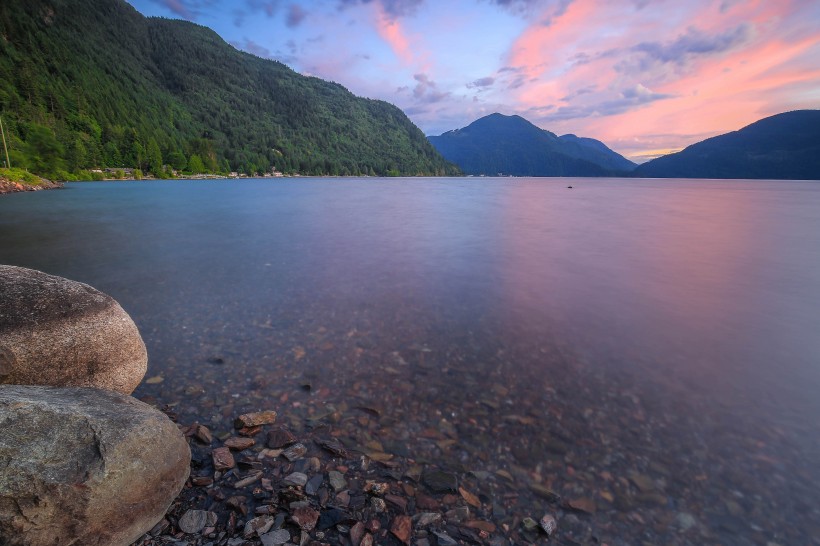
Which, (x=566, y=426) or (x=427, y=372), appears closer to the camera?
(x=566, y=426)

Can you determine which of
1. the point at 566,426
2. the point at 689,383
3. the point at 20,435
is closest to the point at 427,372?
the point at 566,426

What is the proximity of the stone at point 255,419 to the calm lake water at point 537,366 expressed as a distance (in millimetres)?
290

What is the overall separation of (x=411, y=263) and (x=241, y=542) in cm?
1529

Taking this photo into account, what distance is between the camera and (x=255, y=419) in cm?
601

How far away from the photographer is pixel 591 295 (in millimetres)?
13656

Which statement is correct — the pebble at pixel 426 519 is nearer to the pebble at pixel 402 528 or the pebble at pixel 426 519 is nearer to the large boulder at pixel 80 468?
the pebble at pixel 402 528

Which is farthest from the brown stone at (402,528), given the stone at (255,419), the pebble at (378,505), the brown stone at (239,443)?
the stone at (255,419)

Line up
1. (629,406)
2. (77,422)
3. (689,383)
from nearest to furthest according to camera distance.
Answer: (77,422) < (629,406) < (689,383)

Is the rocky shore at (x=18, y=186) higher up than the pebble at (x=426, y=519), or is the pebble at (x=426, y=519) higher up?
the rocky shore at (x=18, y=186)

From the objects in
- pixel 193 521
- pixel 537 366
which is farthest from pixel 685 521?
pixel 193 521

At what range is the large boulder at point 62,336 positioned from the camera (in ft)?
16.8

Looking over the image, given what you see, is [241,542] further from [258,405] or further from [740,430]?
[740,430]

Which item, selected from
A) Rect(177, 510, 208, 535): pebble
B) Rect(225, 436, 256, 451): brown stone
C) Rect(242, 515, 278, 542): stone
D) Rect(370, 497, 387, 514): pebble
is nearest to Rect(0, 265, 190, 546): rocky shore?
Rect(177, 510, 208, 535): pebble

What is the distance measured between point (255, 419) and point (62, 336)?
2990 mm
